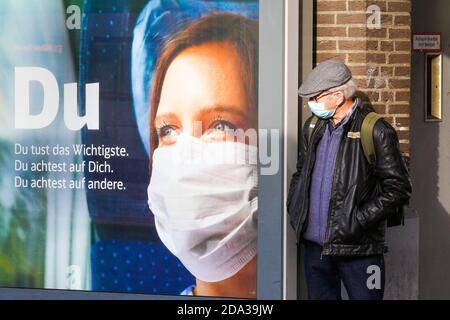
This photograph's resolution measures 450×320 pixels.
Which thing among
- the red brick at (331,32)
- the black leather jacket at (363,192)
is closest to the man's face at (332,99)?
the black leather jacket at (363,192)

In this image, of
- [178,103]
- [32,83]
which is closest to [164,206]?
[178,103]

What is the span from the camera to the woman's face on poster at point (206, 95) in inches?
251

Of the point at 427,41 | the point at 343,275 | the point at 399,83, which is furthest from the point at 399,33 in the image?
the point at 343,275

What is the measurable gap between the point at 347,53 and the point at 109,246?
2146 mm

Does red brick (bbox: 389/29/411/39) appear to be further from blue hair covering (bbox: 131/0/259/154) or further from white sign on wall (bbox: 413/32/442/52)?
blue hair covering (bbox: 131/0/259/154)

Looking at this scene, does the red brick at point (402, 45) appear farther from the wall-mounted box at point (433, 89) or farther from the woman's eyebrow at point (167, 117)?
the woman's eyebrow at point (167, 117)

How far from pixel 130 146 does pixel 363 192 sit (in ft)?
6.17

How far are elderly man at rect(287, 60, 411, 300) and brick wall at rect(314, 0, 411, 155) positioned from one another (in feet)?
2.59

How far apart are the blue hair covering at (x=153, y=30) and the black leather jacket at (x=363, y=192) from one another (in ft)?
4.61

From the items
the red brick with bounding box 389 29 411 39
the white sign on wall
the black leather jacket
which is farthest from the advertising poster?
the white sign on wall

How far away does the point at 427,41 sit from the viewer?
717cm

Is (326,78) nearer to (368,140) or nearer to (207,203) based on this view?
(368,140)

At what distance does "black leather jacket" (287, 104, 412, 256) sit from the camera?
17.4 feet

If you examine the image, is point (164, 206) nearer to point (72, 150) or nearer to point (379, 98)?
point (72, 150)
